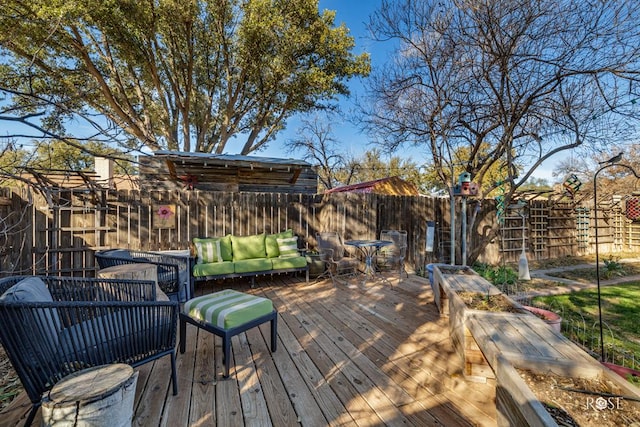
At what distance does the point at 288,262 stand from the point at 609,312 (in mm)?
4861

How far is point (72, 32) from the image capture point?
7.60 metres

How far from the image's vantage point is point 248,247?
511 centimetres

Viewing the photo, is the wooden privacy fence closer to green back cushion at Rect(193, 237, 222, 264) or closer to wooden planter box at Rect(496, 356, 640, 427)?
green back cushion at Rect(193, 237, 222, 264)

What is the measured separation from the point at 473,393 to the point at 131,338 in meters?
2.37

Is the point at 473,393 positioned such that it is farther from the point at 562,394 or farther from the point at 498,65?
the point at 498,65

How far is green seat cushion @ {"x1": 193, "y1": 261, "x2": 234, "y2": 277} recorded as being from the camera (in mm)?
→ 4418

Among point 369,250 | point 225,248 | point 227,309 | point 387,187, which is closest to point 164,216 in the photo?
point 225,248

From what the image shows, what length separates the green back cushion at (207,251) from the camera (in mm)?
4688

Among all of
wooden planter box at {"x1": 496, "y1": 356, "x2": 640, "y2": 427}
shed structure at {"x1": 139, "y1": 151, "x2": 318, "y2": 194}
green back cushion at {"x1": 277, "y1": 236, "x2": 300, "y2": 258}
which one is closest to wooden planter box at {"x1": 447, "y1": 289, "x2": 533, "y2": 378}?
wooden planter box at {"x1": 496, "y1": 356, "x2": 640, "y2": 427}

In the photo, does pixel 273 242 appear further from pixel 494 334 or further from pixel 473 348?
pixel 494 334

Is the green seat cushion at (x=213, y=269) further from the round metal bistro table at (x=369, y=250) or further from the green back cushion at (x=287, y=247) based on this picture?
the round metal bistro table at (x=369, y=250)

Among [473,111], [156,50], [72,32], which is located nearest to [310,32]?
[156,50]

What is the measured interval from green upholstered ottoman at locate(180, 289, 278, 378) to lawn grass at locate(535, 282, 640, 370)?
3176 millimetres

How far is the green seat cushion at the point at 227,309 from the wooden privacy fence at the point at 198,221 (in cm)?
171
